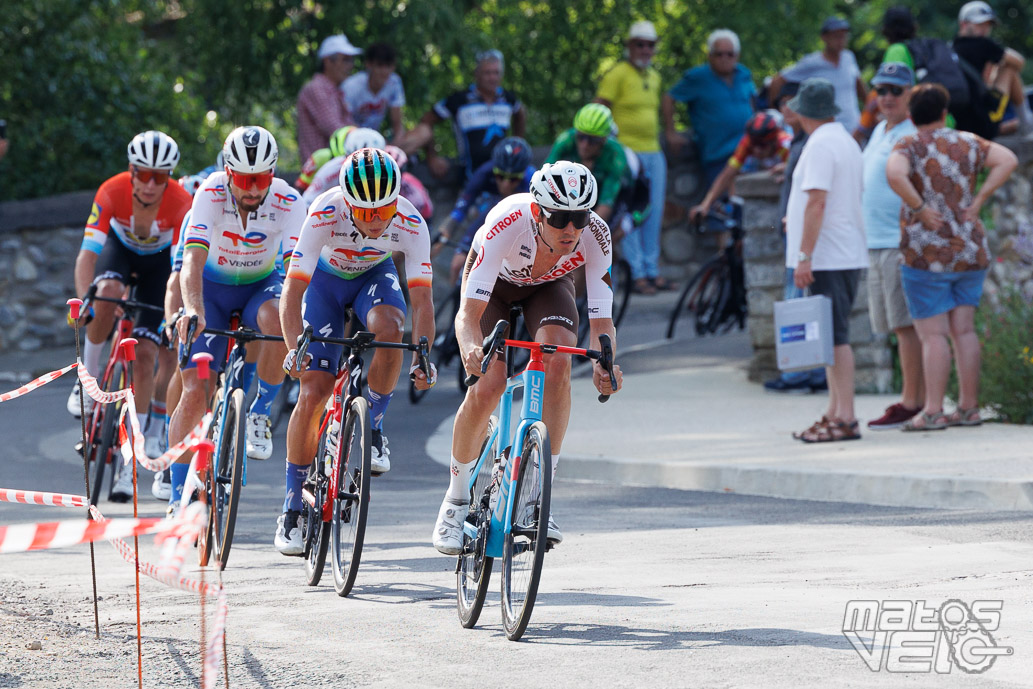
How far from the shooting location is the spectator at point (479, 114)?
15430 mm

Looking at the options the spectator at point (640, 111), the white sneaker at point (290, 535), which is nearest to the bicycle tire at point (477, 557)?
the white sneaker at point (290, 535)

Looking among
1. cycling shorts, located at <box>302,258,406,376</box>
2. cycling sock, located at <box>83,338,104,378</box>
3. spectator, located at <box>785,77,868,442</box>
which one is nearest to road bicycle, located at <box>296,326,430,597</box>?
cycling shorts, located at <box>302,258,406,376</box>

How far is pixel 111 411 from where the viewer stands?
9281 millimetres

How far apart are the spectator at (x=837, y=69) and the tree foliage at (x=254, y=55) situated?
3796mm

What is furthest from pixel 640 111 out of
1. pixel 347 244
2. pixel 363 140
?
pixel 347 244

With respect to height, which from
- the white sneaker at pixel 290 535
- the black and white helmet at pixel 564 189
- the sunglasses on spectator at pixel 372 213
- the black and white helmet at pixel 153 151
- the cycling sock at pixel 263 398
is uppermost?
the black and white helmet at pixel 153 151

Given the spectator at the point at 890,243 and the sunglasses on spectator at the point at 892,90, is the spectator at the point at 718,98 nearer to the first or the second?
the spectator at the point at 890,243

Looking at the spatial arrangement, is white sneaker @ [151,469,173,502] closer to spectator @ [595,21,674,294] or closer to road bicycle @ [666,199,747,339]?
road bicycle @ [666,199,747,339]

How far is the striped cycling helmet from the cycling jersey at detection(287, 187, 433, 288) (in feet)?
0.79

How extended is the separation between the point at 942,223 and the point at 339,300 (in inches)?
172

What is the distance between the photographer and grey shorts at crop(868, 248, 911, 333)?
10523mm

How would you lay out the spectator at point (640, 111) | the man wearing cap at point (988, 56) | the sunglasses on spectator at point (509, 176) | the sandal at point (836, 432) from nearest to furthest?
1. the sandal at point (836, 432)
2. the sunglasses on spectator at point (509, 176)
3. the man wearing cap at point (988, 56)
4. the spectator at point (640, 111)

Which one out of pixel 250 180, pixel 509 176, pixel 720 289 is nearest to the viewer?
pixel 250 180

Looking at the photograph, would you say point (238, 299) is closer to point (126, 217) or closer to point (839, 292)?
point (126, 217)
